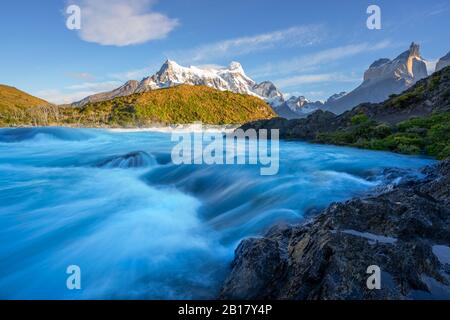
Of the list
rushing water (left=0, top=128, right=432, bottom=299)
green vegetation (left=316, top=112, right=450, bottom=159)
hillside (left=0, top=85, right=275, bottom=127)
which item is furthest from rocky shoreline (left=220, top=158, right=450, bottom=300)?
hillside (left=0, top=85, right=275, bottom=127)

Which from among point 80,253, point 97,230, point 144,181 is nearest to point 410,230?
point 80,253

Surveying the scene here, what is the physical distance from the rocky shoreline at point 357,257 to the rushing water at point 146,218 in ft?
4.62

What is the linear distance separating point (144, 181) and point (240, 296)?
553 inches

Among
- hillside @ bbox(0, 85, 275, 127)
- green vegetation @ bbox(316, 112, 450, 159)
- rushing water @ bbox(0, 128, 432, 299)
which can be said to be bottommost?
rushing water @ bbox(0, 128, 432, 299)

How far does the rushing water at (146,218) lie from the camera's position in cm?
762

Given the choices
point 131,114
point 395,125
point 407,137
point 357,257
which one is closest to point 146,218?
point 357,257

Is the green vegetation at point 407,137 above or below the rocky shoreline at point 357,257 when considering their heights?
above

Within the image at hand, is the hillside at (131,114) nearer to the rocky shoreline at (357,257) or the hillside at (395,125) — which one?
the hillside at (395,125)

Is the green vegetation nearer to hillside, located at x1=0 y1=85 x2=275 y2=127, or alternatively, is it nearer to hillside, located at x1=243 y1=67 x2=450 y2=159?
hillside, located at x1=243 y1=67 x2=450 y2=159

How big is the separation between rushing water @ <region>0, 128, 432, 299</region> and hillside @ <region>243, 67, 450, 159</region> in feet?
12.0

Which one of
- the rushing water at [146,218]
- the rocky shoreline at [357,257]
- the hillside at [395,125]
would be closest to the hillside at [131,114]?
the hillside at [395,125]

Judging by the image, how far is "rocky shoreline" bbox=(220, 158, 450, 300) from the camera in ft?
16.1

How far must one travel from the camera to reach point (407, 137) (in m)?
26.9
